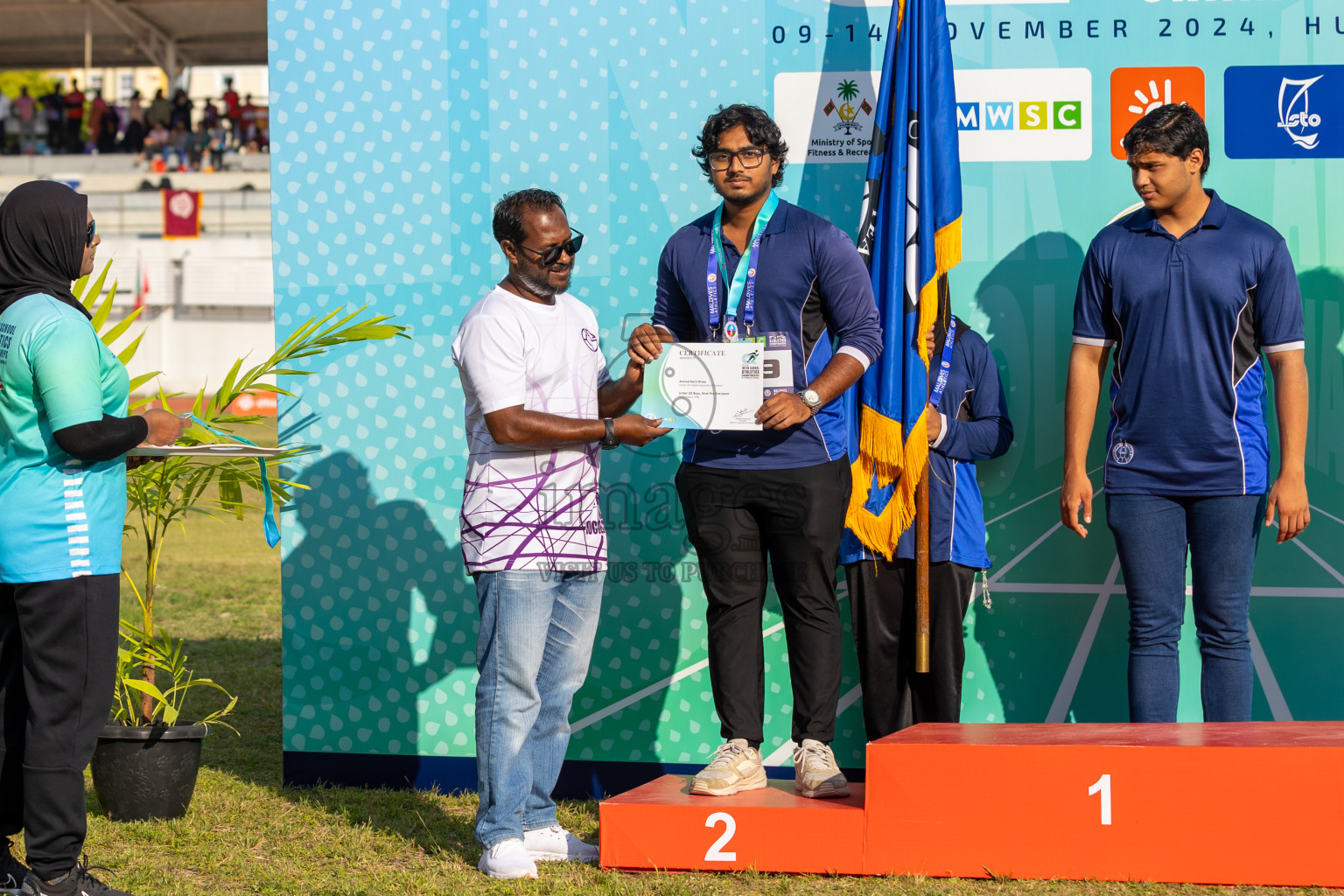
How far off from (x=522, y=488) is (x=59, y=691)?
1.25m

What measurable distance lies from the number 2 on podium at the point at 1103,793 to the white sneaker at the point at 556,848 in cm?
136

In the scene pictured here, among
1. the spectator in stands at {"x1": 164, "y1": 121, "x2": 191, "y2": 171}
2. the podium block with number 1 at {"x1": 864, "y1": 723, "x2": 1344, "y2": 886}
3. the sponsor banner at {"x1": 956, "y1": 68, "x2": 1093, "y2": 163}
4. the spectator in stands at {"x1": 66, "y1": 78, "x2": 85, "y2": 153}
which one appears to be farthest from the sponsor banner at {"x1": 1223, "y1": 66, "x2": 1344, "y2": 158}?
the spectator in stands at {"x1": 66, "y1": 78, "x2": 85, "y2": 153}

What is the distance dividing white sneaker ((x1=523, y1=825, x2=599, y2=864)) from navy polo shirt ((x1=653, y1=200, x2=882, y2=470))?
45.3 inches

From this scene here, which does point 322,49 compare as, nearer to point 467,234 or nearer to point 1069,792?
point 467,234

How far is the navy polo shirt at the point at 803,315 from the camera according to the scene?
136 inches

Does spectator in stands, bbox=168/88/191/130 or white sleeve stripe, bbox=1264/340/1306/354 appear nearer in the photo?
white sleeve stripe, bbox=1264/340/1306/354

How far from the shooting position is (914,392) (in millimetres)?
3871

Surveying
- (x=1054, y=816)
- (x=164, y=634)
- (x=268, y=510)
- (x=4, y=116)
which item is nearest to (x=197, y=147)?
(x=4, y=116)

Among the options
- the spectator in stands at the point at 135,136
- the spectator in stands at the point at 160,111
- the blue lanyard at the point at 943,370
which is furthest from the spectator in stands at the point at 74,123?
the blue lanyard at the point at 943,370

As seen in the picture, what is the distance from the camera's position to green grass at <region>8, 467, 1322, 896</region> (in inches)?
126

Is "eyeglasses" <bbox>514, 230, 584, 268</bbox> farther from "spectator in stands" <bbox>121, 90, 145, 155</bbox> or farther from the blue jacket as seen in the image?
"spectator in stands" <bbox>121, 90, 145, 155</bbox>

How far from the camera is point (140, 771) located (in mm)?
4008

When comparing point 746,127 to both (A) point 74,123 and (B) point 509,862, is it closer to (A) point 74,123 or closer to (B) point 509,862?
(B) point 509,862

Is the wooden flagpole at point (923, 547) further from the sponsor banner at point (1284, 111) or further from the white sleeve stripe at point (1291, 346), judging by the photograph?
the sponsor banner at point (1284, 111)
